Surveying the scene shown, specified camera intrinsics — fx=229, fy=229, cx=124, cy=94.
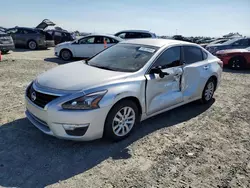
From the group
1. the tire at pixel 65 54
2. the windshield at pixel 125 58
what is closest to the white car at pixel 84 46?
the tire at pixel 65 54

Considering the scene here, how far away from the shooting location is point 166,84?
159 inches

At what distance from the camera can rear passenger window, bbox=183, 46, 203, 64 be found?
4.66 metres

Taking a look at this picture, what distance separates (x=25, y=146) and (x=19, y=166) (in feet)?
1.59

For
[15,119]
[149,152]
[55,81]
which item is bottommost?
[149,152]

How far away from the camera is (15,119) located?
13.6 ft

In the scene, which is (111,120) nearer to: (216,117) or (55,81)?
(55,81)

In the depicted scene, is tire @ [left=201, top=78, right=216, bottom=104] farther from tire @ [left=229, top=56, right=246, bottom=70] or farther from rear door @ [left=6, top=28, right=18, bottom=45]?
rear door @ [left=6, top=28, right=18, bottom=45]

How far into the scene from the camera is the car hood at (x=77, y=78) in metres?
3.21

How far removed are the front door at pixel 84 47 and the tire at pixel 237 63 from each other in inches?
263

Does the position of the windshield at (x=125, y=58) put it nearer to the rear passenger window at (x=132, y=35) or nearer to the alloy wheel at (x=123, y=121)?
the alloy wheel at (x=123, y=121)

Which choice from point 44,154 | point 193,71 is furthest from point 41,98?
point 193,71

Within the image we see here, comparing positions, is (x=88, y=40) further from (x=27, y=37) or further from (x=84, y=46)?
(x=27, y=37)

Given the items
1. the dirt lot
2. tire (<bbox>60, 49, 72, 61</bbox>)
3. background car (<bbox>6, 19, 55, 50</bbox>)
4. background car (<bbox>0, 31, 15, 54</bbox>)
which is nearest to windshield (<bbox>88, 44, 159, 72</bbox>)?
the dirt lot

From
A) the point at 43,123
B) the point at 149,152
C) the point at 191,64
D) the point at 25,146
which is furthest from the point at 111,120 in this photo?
the point at 191,64
